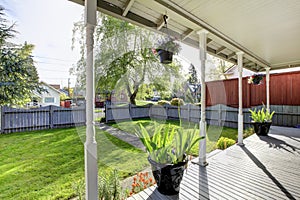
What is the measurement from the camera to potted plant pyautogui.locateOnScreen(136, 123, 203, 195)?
1565mm

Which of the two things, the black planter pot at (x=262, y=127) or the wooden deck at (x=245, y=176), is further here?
the black planter pot at (x=262, y=127)

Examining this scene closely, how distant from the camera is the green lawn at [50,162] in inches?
81.0

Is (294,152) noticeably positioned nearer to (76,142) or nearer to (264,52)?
(264,52)

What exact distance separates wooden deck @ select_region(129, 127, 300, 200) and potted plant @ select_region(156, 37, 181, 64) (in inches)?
56.6

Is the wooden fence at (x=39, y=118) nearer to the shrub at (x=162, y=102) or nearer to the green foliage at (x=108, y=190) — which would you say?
the shrub at (x=162, y=102)

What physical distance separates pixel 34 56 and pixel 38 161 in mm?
2356

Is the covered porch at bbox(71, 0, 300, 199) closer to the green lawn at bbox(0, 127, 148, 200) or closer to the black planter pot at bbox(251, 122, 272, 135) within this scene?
the black planter pot at bbox(251, 122, 272, 135)

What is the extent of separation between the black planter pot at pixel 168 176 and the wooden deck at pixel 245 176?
6 cm

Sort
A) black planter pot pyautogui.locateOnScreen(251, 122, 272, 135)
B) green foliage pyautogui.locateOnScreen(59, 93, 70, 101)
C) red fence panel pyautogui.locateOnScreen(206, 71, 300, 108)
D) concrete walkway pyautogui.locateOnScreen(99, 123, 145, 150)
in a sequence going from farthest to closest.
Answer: green foliage pyautogui.locateOnScreen(59, 93, 70, 101)
red fence panel pyautogui.locateOnScreen(206, 71, 300, 108)
black planter pot pyautogui.locateOnScreen(251, 122, 272, 135)
concrete walkway pyautogui.locateOnScreen(99, 123, 145, 150)

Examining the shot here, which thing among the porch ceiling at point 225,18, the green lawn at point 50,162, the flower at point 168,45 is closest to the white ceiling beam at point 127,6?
the porch ceiling at point 225,18

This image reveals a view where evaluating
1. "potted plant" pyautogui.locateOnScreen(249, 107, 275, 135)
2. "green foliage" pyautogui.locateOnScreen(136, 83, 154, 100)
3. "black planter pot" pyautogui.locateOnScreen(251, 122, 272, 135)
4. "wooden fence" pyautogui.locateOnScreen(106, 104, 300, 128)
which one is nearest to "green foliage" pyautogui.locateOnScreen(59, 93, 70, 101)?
"wooden fence" pyautogui.locateOnScreen(106, 104, 300, 128)

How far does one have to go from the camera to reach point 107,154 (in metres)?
3.26

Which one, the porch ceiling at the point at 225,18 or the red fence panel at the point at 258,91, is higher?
the porch ceiling at the point at 225,18

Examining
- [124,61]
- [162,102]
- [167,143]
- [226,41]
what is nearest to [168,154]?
[167,143]
